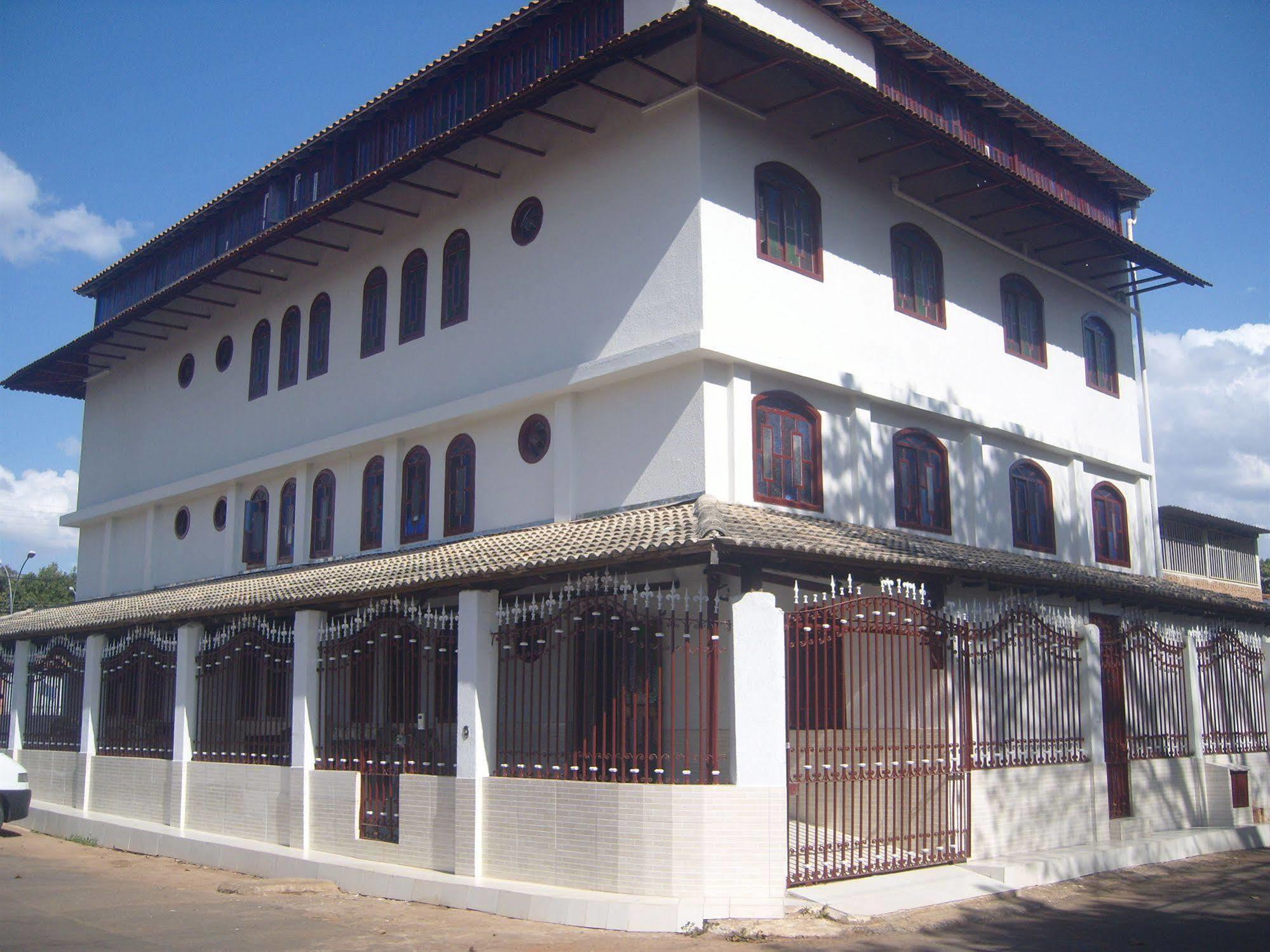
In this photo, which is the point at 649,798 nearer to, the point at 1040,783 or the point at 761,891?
the point at 761,891

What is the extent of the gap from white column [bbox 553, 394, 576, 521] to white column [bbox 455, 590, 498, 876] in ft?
11.5

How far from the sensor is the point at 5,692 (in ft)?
71.1

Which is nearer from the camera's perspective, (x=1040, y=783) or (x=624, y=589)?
(x=624, y=589)

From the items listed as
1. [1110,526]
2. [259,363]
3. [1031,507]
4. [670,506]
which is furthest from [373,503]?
[1110,526]

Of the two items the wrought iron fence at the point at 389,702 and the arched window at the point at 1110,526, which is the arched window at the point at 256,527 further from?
the arched window at the point at 1110,526

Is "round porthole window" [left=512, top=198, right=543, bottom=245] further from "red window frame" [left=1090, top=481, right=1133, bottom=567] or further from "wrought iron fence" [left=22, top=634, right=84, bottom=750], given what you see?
"red window frame" [left=1090, top=481, right=1133, bottom=567]

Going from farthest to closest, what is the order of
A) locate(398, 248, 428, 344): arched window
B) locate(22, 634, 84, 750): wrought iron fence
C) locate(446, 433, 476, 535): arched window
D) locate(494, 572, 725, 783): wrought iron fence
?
locate(22, 634, 84, 750): wrought iron fence, locate(398, 248, 428, 344): arched window, locate(446, 433, 476, 535): arched window, locate(494, 572, 725, 783): wrought iron fence

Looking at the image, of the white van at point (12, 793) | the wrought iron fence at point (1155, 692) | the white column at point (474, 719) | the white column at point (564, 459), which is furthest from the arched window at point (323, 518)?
the wrought iron fence at point (1155, 692)

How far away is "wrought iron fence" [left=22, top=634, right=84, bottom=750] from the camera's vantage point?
64.0 ft

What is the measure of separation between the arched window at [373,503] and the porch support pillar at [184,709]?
123 inches

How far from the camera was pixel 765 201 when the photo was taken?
15445mm

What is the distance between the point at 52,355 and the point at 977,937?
23.0m

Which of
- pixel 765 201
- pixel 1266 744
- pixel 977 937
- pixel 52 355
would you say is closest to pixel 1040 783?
pixel 977 937

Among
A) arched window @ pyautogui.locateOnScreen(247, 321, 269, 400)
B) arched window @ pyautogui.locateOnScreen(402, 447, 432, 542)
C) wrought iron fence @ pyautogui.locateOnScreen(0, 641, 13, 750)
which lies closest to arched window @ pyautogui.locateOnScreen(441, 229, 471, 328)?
arched window @ pyautogui.locateOnScreen(402, 447, 432, 542)
